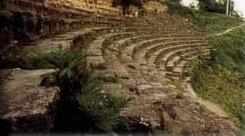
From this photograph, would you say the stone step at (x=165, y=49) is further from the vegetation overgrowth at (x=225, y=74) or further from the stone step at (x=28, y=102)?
the stone step at (x=28, y=102)

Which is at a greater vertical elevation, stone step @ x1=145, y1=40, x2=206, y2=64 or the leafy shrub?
stone step @ x1=145, y1=40, x2=206, y2=64

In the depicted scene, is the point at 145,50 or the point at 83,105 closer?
the point at 83,105

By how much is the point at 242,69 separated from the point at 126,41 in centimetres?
354

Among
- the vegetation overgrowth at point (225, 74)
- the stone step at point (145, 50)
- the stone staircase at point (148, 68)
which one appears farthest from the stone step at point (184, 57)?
the stone step at point (145, 50)

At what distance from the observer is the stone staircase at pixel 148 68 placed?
206 inches

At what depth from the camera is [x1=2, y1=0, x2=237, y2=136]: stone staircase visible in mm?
5227

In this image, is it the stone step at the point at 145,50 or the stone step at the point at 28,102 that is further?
the stone step at the point at 145,50

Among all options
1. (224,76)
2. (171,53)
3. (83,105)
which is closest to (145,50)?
(171,53)

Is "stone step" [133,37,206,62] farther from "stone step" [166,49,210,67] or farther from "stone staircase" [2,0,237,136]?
"stone step" [166,49,210,67]

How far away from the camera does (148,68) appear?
9.11m

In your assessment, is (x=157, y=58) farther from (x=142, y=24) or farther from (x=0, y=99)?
(x=0, y=99)

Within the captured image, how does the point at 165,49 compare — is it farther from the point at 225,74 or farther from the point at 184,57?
the point at 225,74

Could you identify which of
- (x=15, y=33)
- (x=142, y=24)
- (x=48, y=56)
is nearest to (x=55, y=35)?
(x=15, y=33)

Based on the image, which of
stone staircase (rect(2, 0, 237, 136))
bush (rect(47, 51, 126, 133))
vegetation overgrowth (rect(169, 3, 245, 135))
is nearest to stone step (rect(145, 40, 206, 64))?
stone staircase (rect(2, 0, 237, 136))
